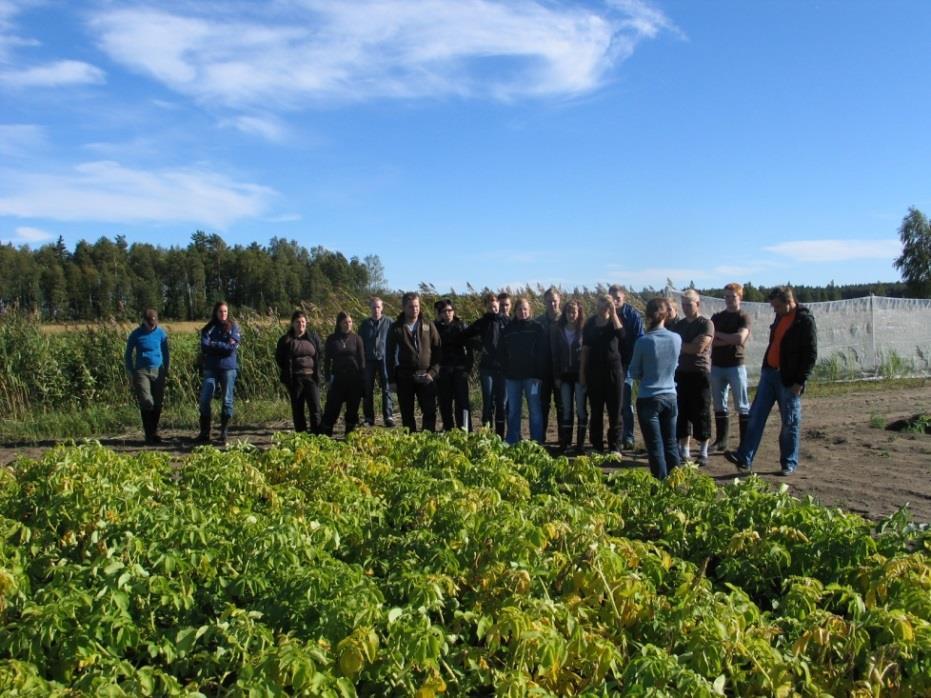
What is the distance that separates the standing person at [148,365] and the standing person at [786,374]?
7.22 metres

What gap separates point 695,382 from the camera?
27.7 feet

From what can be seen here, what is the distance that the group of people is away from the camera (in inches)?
302

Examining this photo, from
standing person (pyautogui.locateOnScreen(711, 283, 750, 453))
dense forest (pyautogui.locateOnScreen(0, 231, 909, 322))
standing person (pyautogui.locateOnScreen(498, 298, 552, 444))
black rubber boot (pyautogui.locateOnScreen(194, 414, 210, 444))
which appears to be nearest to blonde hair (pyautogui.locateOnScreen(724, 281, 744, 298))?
standing person (pyautogui.locateOnScreen(711, 283, 750, 453))

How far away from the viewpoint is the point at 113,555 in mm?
3535

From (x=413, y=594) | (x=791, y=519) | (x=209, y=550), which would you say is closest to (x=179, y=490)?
(x=209, y=550)

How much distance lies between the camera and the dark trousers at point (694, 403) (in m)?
8.38

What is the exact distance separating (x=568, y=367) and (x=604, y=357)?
2.00 feet

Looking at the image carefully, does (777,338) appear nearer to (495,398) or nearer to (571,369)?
(571,369)

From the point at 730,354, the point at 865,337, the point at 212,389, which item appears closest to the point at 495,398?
the point at 730,354

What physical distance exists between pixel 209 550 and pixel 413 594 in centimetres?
96

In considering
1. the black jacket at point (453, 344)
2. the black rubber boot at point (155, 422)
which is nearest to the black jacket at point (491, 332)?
the black jacket at point (453, 344)

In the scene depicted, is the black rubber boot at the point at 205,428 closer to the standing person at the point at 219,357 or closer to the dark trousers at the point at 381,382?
the standing person at the point at 219,357

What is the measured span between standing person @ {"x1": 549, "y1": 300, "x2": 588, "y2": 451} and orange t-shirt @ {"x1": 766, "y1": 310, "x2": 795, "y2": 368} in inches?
79.3

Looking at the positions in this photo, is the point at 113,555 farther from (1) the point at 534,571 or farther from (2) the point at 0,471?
(2) the point at 0,471
